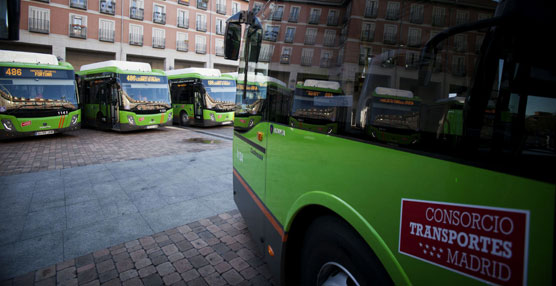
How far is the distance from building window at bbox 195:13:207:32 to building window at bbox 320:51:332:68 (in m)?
37.8

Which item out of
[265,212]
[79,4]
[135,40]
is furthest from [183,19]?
[265,212]

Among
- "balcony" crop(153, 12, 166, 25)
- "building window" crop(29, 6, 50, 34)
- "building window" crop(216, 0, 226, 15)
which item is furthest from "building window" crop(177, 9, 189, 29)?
"building window" crop(29, 6, 50, 34)

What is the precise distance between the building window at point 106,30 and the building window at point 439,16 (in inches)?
1392

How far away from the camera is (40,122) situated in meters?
11.1

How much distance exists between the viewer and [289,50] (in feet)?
7.45

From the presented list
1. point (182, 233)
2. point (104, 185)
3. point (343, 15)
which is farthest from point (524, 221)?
point (104, 185)

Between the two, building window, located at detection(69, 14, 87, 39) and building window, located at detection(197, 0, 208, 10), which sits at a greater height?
building window, located at detection(197, 0, 208, 10)

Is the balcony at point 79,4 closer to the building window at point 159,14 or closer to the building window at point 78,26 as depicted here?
the building window at point 78,26

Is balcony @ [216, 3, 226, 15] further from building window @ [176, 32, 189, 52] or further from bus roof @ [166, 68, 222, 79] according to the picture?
bus roof @ [166, 68, 222, 79]

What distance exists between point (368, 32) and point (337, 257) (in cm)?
122

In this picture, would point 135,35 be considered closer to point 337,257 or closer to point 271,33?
point 271,33

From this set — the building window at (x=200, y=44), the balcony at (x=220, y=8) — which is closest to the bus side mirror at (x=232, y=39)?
the building window at (x=200, y=44)

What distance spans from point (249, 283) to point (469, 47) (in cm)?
267

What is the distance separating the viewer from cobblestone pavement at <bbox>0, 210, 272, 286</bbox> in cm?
290
